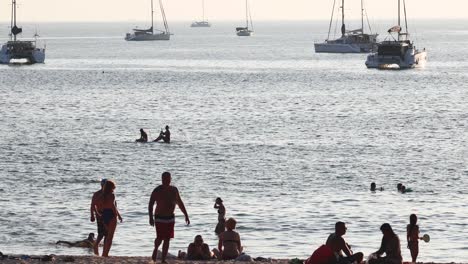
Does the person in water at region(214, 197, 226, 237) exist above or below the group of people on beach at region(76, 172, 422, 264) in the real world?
below

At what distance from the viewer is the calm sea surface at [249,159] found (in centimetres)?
3922

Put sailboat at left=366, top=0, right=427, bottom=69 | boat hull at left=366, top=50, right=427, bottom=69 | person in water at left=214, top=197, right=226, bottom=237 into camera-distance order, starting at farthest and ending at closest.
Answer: boat hull at left=366, top=50, right=427, bottom=69
sailboat at left=366, top=0, right=427, bottom=69
person in water at left=214, top=197, right=226, bottom=237

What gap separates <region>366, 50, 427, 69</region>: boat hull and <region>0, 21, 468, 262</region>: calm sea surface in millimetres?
15685

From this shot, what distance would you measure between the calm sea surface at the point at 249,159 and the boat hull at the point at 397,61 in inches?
618

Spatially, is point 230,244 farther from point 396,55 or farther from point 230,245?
point 396,55

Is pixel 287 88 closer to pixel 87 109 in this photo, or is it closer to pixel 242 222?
pixel 87 109

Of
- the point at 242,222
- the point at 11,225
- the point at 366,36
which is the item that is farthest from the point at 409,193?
the point at 366,36

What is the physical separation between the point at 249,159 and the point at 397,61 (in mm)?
87110

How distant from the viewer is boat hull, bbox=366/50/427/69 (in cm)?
14450

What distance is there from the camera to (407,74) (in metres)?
142

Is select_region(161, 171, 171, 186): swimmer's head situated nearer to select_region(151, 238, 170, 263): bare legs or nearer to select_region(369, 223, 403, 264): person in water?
select_region(151, 238, 170, 263): bare legs

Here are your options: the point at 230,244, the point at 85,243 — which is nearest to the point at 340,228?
the point at 230,244

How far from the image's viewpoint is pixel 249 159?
59875mm

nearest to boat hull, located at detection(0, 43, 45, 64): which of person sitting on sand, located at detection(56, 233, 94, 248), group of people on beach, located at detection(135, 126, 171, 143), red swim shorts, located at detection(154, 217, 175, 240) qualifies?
group of people on beach, located at detection(135, 126, 171, 143)
